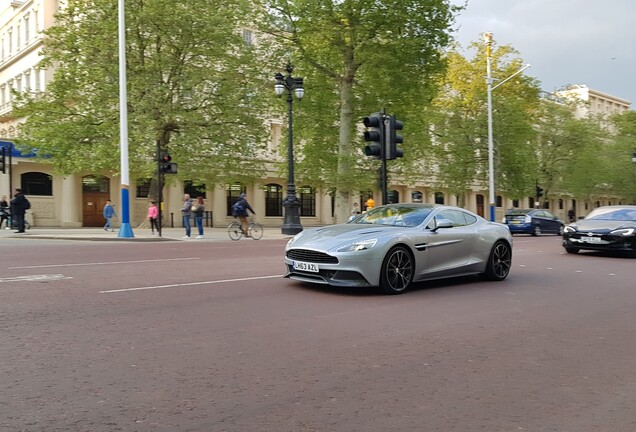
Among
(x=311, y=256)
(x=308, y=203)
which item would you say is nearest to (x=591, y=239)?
(x=311, y=256)

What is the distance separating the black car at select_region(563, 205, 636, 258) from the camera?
47.5 ft

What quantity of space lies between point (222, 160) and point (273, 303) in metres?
24.2

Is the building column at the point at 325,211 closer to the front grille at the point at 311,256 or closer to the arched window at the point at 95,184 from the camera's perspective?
the arched window at the point at 95,184

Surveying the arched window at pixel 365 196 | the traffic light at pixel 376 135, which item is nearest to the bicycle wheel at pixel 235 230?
the traffic light at pixel 376 135

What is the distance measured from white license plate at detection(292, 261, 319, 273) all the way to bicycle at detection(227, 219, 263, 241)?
1420 centimetres

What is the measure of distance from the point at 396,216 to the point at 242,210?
13.9m

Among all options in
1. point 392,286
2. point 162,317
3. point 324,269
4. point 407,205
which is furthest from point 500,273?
point 162,317

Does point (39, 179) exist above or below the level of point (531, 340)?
above

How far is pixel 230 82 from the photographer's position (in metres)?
29.6

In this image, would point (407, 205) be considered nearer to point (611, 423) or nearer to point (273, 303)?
point (273, 303)

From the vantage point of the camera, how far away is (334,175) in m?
29.8

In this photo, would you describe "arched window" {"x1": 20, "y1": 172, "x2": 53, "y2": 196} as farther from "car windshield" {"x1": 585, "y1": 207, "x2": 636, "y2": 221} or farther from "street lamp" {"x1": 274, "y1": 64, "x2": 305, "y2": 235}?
"car windshield" {"x1": 585, "y1": 207, "x2": 636, "y2": 221}

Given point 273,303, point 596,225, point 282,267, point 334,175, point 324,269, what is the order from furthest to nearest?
point 334,175
point 596,225
point 282,267
point 324,269
point 273,303

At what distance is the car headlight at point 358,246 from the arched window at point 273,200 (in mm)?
40286
